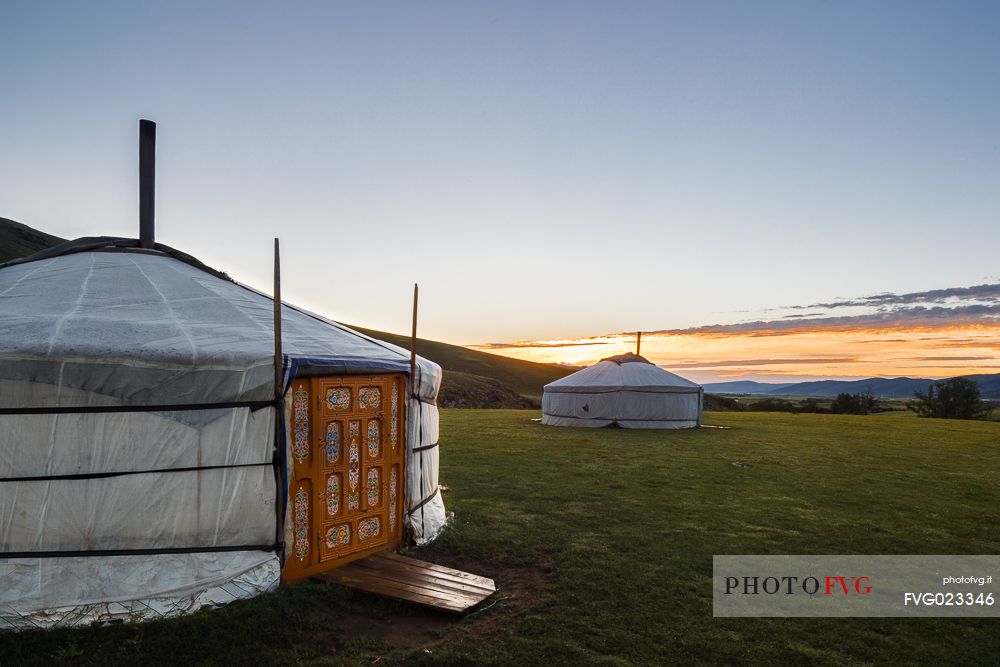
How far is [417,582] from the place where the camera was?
4113 mm

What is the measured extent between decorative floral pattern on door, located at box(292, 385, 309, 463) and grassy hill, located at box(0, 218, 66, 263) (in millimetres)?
41931

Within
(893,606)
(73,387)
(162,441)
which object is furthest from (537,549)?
(73,387)

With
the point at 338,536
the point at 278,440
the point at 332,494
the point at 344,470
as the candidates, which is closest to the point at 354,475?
the point at 344,470

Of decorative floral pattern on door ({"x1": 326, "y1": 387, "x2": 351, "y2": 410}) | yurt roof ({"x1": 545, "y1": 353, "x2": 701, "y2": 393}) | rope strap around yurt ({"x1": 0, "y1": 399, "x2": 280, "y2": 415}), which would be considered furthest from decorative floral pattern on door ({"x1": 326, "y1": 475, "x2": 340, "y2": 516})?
yurt roof ({"x1": 545, "y1": 353, "x2": 701, "y2": 393})

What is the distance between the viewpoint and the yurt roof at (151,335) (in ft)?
11.5

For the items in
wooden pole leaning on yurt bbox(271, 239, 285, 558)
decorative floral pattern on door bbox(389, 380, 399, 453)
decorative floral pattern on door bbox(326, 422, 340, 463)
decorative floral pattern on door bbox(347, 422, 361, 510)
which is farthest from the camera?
decorative floral pattern on door bbox(389, 380, 399, 453)

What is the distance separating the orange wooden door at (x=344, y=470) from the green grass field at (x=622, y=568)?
1.24 ft

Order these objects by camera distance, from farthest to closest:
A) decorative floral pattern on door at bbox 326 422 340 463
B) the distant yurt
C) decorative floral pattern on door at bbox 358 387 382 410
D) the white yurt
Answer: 1. the distant yurt
2. decorative floral pattern on door at bbox 358 387 382 410
3. decorative floral pattern on door at bbox 326 422 340 463
4. the white yurt

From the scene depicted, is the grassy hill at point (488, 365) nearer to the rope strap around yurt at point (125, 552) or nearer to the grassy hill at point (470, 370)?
the grassy hill at point (470, 370)

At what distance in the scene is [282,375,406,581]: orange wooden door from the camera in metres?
4.14

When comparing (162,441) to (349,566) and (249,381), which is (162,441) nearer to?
(249,381)

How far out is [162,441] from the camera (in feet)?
12.0

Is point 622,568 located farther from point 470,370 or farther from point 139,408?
point 470,370

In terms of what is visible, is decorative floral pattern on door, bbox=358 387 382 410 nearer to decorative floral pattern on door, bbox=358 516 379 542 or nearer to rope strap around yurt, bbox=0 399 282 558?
rope strap around yurt, bbox=0 399 282 558
